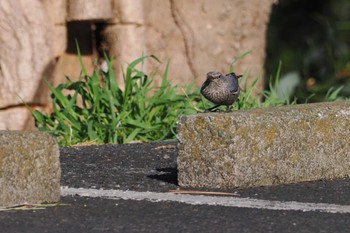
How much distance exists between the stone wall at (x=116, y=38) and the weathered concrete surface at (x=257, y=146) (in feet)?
10.7

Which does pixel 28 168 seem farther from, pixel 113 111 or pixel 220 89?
pixel 113 111

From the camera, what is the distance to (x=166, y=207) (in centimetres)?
630

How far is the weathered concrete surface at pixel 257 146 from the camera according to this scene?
686 cm

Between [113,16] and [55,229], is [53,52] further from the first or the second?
→ [55,229]

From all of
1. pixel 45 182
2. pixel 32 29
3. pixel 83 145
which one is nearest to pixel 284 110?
pixel 45 182

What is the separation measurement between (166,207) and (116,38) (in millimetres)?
4206

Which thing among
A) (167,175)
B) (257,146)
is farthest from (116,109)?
(257,146)

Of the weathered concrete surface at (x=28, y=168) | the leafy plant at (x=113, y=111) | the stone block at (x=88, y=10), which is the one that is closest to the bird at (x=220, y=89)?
the weathered concrete surface at (x=28, y=168)

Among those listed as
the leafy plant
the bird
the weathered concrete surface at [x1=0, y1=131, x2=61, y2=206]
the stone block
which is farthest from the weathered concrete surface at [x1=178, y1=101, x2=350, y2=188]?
the stone block

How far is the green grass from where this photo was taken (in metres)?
9.38

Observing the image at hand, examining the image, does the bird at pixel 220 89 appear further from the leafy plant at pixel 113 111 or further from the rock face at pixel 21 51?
the rock face at pixel 21 51

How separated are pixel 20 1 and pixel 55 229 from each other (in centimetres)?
450

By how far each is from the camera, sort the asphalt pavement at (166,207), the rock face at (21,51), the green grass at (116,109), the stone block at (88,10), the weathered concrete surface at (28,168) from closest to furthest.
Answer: the asphalt pavement at (166,207) < the weathered concrete surface at (28,168) < the green grass at (116,109) < the rock face at (21,51) < the stone block at (88,10)

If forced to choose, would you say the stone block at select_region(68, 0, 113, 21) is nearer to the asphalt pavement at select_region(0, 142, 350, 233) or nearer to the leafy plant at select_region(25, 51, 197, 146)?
the leafy plant at select_region(25, 51, 197, 146)
